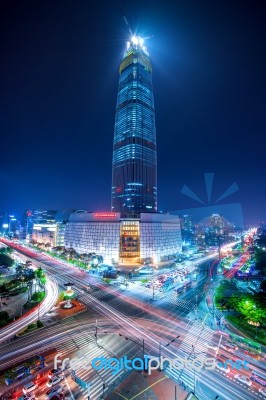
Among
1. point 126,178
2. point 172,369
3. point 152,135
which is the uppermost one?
point 152,135

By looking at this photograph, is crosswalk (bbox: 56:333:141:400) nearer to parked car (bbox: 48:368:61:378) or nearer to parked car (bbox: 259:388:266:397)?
parked car (bbox: 48:368:61:378)

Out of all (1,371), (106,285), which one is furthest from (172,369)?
(106,285)

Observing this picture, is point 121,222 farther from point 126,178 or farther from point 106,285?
point 126,178

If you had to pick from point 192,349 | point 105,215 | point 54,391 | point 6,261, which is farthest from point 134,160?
point 54,391

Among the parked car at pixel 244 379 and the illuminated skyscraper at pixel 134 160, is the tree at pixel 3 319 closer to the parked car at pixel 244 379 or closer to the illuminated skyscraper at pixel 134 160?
the parked car at pixel 244 379

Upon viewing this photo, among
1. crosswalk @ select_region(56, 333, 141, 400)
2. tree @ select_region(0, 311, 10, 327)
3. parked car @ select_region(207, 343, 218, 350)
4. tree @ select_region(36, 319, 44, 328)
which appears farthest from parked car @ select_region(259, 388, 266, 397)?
tree @ select_region(0, 311, 10, 327)

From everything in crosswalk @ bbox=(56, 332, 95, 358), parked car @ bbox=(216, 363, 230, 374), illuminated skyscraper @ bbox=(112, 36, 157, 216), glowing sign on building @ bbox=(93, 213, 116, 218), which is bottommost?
parked car @ bbox=(216, 363, 230, 374)
